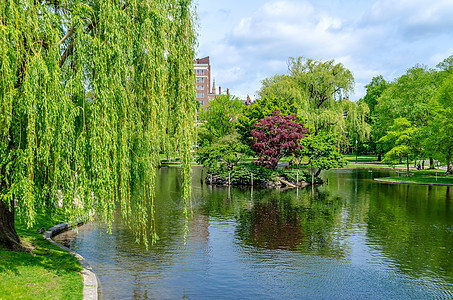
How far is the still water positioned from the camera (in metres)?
13.0

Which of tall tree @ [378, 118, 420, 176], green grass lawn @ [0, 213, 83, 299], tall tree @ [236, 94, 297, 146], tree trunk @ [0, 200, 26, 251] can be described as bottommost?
green grass lawn @ [0, 213, 83, 299]

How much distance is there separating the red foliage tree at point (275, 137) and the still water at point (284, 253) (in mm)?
14632

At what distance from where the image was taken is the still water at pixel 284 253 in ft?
42.5

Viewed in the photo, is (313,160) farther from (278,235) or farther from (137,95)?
(137,95)

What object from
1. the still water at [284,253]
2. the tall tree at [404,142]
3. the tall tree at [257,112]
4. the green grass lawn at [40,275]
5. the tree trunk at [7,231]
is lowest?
the still water at [284,253]

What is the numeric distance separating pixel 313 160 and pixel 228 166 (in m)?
10.6

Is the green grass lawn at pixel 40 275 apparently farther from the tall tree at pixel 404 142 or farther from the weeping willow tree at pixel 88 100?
the tall tree at pixel 404 142

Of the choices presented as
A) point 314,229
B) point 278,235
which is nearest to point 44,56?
point 278,235

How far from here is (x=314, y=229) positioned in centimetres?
2186

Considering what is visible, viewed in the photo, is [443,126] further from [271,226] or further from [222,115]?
[222,115]

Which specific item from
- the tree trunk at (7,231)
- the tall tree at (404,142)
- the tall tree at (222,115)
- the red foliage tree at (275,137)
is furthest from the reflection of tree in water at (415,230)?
the tall tree at (222,115)

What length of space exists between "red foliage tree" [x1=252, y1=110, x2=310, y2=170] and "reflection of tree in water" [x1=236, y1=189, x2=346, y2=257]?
11033 millimetres

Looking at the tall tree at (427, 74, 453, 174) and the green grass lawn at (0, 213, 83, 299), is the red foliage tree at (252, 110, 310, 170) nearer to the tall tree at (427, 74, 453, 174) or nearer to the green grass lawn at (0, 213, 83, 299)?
the tall tree at (427, 74, 453, 174)

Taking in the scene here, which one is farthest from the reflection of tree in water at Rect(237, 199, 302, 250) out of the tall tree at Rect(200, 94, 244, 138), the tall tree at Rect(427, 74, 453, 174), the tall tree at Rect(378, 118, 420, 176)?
the tall tree at Rect(200, 94, 244, 138)
